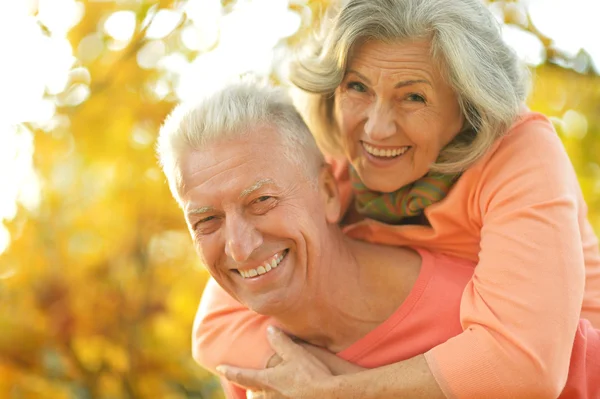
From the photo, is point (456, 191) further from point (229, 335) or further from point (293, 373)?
point (229, 335)

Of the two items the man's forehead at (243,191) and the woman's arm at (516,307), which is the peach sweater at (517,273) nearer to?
the woman's arm at (516,307)

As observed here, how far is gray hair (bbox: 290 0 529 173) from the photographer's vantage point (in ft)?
8.98

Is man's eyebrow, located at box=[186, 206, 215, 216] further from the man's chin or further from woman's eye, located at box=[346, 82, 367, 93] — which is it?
woman's eye, located at box=[346, 82, 367, 93]

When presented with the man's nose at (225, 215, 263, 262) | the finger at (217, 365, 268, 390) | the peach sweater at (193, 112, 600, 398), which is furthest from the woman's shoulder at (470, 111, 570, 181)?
the finger at (217, 365, 268, 390)

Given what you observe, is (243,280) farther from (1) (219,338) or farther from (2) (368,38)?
(2) (368,38)

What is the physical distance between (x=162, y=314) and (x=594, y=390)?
7.70ft

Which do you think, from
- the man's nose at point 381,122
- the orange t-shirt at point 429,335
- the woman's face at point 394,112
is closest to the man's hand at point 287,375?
the orange t-shirt at point 429,335

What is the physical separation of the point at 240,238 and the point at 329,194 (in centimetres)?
42

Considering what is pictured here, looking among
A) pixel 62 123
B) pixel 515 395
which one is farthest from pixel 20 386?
pixel 515 395

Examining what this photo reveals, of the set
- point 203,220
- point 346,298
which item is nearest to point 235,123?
point 203,220

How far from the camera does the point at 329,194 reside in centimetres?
291

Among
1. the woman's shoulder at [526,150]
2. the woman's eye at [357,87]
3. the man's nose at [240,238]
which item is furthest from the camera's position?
the woman's eye at [357,87]

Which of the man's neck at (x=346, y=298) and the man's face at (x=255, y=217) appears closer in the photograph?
the man's face at (x=255, y=217)

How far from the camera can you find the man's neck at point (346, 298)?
2.86 metres
